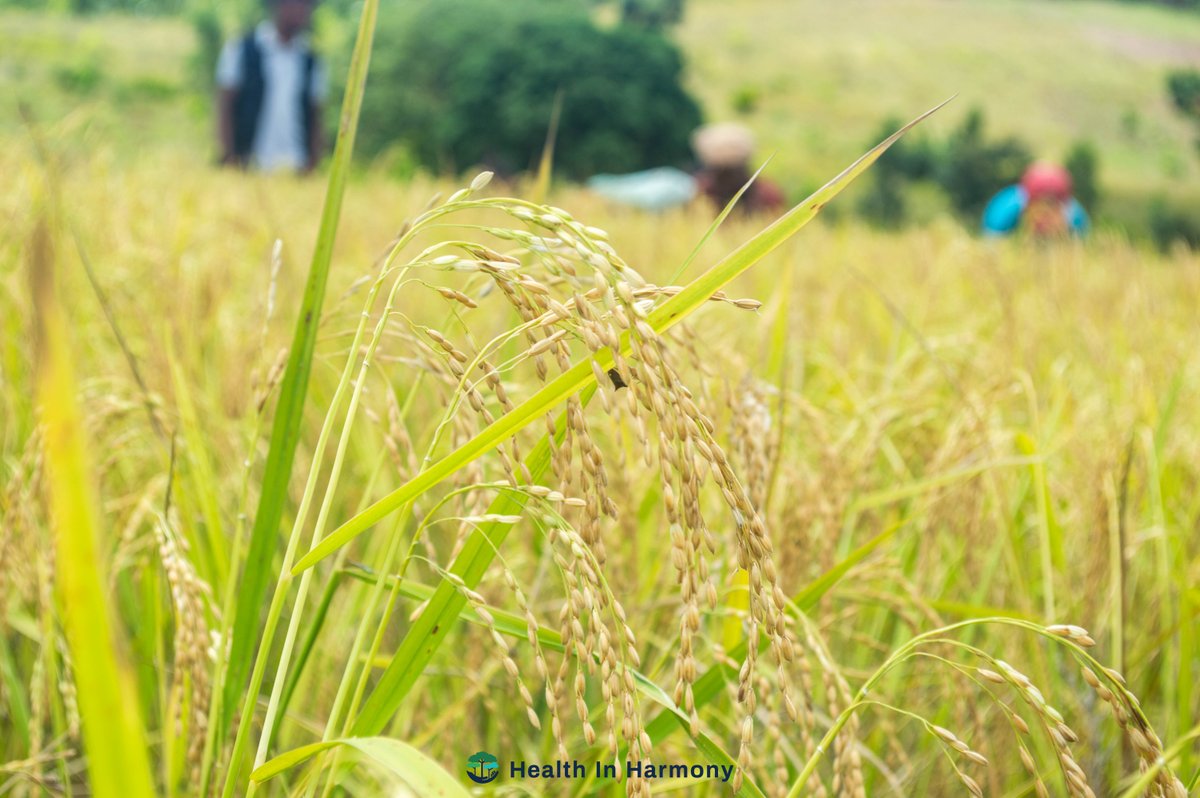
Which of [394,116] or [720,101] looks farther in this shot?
[720,101]

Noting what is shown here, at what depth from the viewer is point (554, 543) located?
20.0 inches

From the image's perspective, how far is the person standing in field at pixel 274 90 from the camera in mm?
7418

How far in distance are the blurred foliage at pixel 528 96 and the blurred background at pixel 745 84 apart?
0.19 feet

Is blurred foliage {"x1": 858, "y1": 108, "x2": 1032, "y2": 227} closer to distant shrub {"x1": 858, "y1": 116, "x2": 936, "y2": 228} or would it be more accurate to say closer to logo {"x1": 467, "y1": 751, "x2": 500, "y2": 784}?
distant shrub {"x1": 858, "y1": 116, "x2": 936, "y2": 228}

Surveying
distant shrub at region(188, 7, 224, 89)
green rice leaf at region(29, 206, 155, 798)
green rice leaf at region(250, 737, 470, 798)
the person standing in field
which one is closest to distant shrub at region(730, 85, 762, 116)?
distant shrub at region(188, 7, 224, 89)

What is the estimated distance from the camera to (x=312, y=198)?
14.7 ft

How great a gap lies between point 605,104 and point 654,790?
22748 millimetres

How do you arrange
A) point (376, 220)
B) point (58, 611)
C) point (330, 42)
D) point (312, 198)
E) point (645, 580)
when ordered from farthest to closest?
point (330, 42) < point (312, 198) < point (376, 220) < point (645, 580) < point (58, 611)

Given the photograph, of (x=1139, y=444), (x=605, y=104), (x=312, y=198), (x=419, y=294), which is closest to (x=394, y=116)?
(x=605, y=104)

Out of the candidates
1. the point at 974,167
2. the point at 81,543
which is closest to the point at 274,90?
the point at 81,543

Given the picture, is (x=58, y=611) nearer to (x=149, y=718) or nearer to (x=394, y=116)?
(x=149, y=718)

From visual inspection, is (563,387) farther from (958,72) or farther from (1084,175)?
(958,72)

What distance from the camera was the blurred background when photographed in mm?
21938

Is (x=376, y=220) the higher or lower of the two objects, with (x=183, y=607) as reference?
lower
